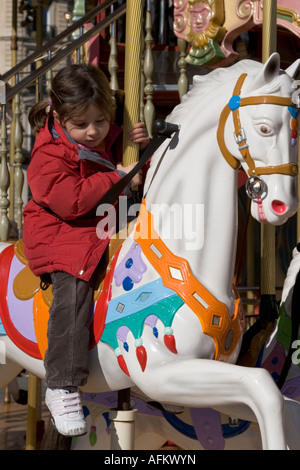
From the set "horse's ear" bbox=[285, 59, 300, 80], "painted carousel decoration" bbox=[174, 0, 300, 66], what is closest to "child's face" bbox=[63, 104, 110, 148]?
"horse's ear" bbox=[285, 59, 300, 80]

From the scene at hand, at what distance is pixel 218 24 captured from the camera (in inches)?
159

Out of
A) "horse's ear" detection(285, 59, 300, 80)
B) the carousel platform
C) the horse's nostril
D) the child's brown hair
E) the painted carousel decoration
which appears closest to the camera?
the horse's nostril

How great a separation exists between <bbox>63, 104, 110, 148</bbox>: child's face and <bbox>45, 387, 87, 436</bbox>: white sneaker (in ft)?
2.91

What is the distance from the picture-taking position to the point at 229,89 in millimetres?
2492

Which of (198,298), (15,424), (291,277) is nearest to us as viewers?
(198,298)

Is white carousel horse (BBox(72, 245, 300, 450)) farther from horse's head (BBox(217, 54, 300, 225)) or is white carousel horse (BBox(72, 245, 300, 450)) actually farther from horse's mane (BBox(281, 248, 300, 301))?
horse's head (BBox(217, 54, 300, 225))

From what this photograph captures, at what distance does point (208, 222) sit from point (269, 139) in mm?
342

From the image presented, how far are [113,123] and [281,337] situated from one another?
3.48 feet

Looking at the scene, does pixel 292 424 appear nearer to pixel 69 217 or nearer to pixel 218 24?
pixel 69 217

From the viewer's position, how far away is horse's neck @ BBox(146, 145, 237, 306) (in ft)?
8.13

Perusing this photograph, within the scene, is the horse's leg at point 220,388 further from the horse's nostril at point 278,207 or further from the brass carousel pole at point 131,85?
the horse's nostril at point 278,207

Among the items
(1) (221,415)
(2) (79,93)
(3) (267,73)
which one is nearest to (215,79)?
(3) (267,73)
